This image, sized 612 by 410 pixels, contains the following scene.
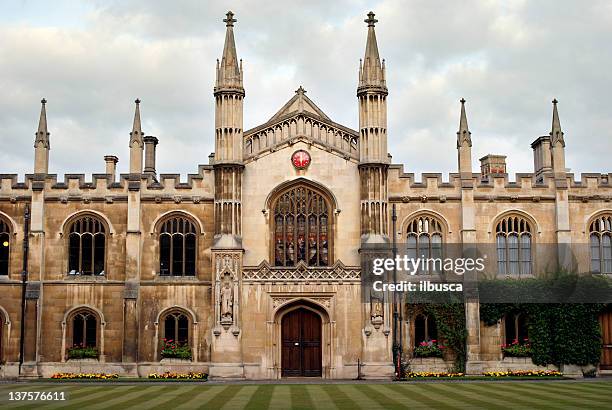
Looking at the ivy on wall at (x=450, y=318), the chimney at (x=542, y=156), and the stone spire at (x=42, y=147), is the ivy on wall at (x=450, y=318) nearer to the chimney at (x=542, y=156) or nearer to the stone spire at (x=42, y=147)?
the chimney at (x=542, y=156)

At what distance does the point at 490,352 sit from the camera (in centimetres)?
4206

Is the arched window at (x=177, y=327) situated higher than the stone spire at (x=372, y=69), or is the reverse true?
the stone spire at (x=372, y=69)

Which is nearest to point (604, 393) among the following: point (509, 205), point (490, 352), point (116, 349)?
point (490, 352)

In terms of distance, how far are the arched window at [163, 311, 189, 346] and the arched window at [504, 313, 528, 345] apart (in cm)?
1602

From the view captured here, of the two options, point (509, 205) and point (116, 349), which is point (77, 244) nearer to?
point (116, 349)

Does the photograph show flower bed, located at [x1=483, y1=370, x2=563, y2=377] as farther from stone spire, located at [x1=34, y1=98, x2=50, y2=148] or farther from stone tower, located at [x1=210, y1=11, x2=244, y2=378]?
stone spire, located at [x1=34, y1=98, x2=50, y2=148]

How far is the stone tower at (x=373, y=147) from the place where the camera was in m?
41.8

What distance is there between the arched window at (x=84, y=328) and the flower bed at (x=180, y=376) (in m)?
3.74

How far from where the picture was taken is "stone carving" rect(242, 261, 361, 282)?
41.4m

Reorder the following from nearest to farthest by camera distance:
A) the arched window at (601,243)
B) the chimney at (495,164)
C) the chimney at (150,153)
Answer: the arched window at (601,243) → the chimney at (150,153) → the chimney at (495,164)

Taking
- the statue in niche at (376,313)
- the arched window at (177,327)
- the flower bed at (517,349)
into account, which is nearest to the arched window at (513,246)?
the flower bed at (517,349)

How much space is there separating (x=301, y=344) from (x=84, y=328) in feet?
35.6

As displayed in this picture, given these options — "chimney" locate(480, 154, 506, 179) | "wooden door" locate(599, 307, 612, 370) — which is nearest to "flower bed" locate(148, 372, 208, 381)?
"wooden door" locate(599, 307, 612, 370)

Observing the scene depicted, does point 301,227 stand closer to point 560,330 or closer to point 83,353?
point 83,353
